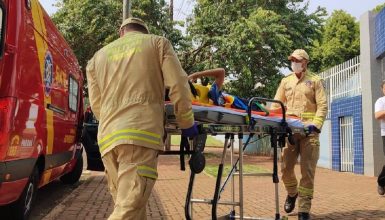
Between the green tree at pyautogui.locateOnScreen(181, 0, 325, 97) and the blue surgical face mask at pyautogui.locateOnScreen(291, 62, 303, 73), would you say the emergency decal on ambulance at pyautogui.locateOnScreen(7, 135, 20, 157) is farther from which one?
the green tree at pyautogui.locateOnScreen(181, 0, 325, 97)

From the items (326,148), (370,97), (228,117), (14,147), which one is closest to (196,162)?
(228,117)

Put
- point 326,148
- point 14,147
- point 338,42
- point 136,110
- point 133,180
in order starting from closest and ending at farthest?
point 133,180, point 136,110, point 14,147, point 326,148, point 338,42

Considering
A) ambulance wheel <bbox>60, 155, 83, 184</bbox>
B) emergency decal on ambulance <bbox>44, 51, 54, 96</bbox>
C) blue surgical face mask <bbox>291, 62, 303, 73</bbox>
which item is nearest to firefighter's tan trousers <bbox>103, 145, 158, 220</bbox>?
emergency decal on ambulance <bbox>44, 51, 54, 96</bbox>

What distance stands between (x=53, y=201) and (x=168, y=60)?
573cm

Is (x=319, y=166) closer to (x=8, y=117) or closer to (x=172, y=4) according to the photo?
(x=172, y=4)

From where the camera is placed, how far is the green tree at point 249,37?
1986 centimetres

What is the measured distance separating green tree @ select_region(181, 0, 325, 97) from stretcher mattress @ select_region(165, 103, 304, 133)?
46.4ft

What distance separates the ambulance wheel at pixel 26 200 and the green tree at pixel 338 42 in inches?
1196

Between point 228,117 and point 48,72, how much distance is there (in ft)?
9.61

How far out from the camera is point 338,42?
37000mm

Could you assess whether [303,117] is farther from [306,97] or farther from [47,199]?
[47,199]

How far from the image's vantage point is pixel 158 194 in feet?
30.8

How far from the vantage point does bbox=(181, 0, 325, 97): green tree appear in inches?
782

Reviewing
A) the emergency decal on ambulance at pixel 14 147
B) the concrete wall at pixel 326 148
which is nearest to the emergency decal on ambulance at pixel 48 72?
the emergency decal on ambulance at pixel 14 147
